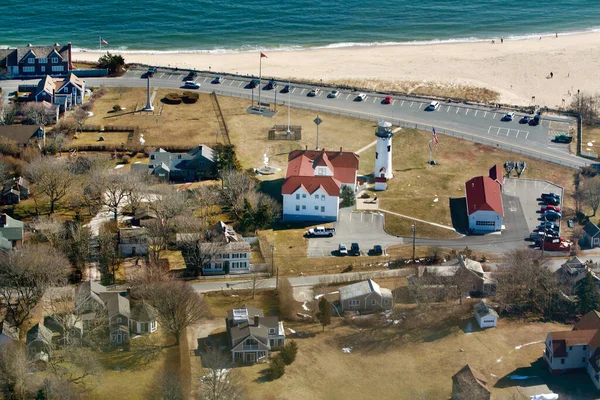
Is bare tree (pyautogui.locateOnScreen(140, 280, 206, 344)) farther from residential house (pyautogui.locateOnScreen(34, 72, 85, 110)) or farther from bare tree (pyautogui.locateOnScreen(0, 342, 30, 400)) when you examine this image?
residential house (pyautogui.locateOnScreen(34, 72, 85, 110))

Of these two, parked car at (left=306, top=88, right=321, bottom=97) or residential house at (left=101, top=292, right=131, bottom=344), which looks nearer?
residential house at (left=101, top=292, right=131, bottom=344)

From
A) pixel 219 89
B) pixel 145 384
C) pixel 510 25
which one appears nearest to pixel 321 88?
pixel 219 89

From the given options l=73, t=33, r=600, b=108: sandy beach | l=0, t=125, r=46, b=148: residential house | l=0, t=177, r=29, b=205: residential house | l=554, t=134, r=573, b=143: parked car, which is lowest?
l=0, t=177, r=29, b=205: residential house

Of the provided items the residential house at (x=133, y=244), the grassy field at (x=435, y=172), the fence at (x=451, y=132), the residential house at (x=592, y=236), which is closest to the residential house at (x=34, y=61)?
the fence at (x=451, y=132)

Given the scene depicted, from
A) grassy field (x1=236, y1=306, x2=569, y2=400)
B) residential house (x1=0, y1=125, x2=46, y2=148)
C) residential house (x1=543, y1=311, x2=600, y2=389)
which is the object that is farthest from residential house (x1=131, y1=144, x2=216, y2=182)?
residential house (x1=543, y1=311, x2=600, y2=389)

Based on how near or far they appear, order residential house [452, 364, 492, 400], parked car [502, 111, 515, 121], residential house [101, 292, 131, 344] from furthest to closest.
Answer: parked car [502, 111, 515, 121] < residential house [101, 292, 131, 344] < residential house [452, 364, 492, 400]

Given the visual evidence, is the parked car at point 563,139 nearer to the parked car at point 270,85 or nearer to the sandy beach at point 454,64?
the sandy beach at point 454,64

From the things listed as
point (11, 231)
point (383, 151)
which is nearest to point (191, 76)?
point (383, 151)
